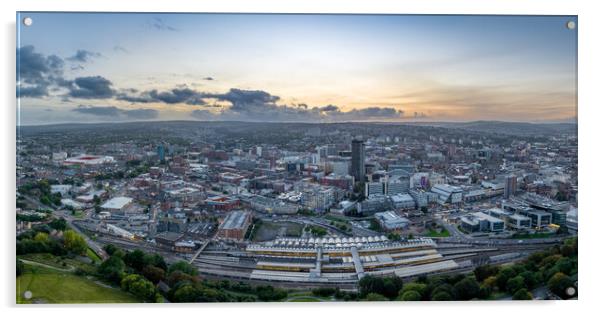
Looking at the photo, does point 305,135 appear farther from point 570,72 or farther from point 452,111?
point 570,72

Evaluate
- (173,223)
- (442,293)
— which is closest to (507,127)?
(442,293)

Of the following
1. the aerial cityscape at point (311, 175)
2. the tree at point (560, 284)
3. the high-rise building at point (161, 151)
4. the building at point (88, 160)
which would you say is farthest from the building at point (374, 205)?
the building at point (88, 160)

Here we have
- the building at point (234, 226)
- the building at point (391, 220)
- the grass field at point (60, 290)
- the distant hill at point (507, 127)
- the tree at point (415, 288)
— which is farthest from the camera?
the building at point (391, 220)

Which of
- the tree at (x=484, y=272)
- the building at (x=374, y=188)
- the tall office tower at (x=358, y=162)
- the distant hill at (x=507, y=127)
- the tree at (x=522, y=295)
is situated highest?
the distant hill at (x=507, y=127)


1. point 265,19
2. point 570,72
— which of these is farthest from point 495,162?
point 265,19

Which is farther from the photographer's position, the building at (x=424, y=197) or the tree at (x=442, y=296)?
the building at (x=424, y=197)

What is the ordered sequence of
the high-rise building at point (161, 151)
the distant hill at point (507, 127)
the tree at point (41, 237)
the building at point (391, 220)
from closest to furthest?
the tree at point (41, 237)
the distant hill at point (507, 127)
the building at point (391, 220)
the high-rise building at point (161, 151)

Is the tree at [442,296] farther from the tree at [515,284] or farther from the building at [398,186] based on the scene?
the building at [398,186]
